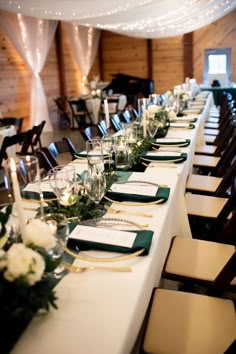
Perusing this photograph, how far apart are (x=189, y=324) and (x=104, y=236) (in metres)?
0.48

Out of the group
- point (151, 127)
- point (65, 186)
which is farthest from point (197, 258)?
point (151, 127)

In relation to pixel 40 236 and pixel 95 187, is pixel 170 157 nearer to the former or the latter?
pixel 95 187

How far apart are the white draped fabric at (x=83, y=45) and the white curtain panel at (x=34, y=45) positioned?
1.53 meters

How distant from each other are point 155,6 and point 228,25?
6.77 metres

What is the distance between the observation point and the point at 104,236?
4.21 feet

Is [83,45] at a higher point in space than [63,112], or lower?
higher

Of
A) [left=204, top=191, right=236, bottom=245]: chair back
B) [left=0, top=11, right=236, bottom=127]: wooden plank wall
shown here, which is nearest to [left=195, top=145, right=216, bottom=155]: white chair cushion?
[left=204, top=191, right=236, bottom=245]: chair back

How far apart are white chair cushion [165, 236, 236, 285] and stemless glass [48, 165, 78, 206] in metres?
0.61

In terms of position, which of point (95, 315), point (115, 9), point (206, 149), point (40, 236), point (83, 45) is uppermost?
point (83, 45)

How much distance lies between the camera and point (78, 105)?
895 cm

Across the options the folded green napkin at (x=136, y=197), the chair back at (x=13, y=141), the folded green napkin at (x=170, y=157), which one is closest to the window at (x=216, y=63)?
the chair back at (x=13, y=141)

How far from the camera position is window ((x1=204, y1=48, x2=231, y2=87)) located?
1074 cm

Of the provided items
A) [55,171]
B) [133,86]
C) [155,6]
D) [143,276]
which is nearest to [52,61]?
[133,86]

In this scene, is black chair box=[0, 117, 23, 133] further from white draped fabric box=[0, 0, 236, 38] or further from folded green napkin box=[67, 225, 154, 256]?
folded green napkin box=[67, 225, 154, 256]
